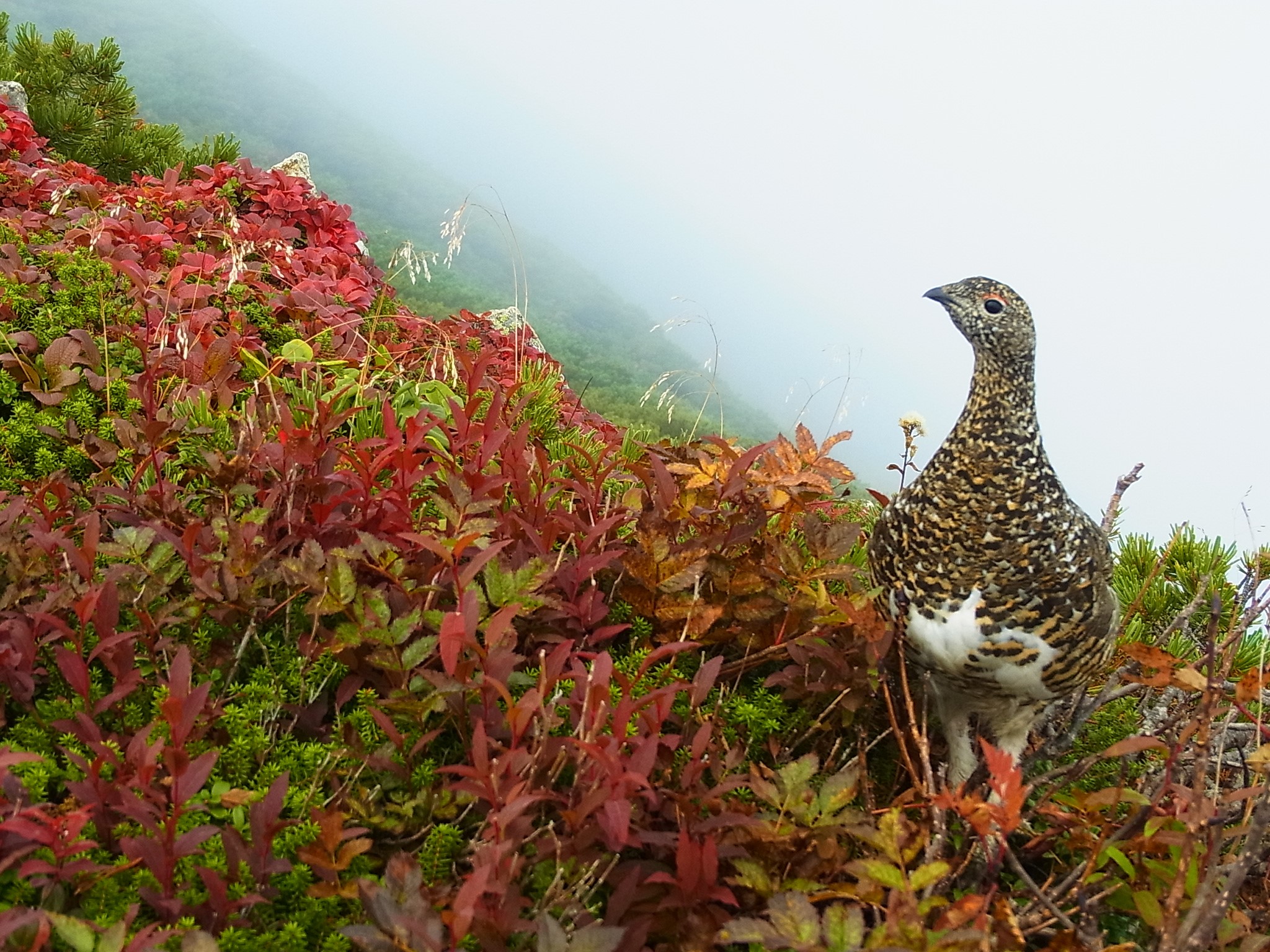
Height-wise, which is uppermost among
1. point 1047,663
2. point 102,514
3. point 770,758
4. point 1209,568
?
point 1209,568

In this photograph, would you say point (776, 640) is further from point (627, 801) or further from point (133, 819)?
point (133, 819)

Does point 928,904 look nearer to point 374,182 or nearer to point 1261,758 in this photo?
point 1261,758

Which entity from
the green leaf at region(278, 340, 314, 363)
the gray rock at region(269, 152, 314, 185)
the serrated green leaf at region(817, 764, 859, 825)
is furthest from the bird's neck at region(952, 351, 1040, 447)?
the gray rock at region(269, 152, 314, 185)

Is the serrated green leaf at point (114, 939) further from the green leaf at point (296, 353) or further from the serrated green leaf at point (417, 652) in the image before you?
the green leaf at point (296, 353)

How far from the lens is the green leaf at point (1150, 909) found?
176cm

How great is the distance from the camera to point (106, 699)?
1.74 metres

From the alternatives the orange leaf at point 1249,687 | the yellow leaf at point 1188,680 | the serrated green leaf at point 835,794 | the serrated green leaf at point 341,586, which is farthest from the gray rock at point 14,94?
the orange leaf at point 1249,687

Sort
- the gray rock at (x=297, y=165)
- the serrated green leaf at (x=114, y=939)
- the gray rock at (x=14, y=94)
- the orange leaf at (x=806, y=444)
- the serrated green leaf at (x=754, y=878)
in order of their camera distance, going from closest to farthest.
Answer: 1. the serrated green leaf at (x=114, y=939)
2. the serrated green leaf at (x=754, y=878)
3. the orange leaf at (x=806, y=444)
4. the gray rock at (x=14, y=94)
5. the gray rock at (x=297, y=165)

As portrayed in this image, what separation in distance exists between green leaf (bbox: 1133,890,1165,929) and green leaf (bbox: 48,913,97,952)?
1.92 meters

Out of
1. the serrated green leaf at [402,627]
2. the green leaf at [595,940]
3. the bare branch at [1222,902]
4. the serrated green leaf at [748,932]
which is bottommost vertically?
the serrated green leaf at [402,627]

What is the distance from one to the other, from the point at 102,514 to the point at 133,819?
3.97ft

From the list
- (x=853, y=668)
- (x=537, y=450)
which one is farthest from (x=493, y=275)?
(x=853, y=668)

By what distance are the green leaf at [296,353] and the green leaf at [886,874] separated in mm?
3347

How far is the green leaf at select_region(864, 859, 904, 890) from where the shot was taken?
4.89 ft
